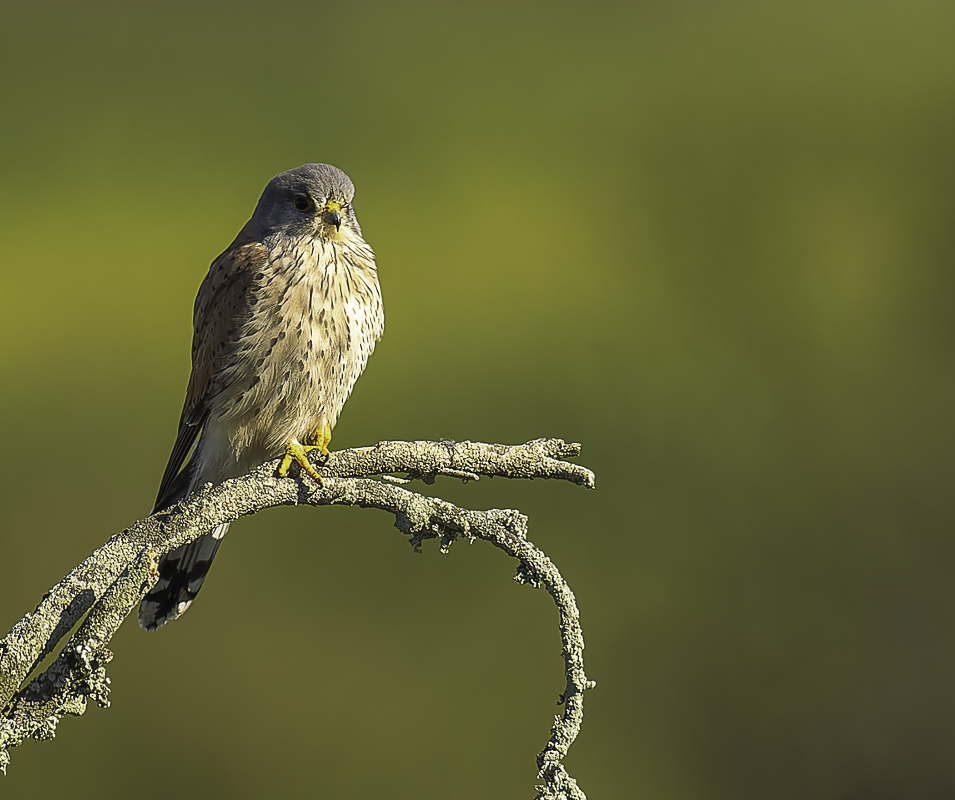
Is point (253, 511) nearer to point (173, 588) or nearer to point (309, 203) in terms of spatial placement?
point (173, 588)

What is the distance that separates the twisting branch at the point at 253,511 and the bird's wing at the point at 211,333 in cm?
62

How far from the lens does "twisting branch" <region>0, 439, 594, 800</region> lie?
1.30m

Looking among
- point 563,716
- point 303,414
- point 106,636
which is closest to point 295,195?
point 303,414

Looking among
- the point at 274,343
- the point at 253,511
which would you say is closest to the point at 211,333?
the point at 274,343

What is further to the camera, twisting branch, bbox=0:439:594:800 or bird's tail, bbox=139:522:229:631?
bird's tail, bbox=139:522:229:631

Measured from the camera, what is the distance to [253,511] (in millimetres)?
1607

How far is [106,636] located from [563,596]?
66 centimetres

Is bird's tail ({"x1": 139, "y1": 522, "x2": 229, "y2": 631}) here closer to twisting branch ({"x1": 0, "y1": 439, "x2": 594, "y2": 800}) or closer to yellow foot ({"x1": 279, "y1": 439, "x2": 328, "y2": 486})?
yellow foot ({"x1": 279, "y1": 439, "x2": 328, "y2": 486})

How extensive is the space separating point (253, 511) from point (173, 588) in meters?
0.78

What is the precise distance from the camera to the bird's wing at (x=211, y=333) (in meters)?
2.24

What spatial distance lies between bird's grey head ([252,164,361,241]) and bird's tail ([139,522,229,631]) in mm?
747

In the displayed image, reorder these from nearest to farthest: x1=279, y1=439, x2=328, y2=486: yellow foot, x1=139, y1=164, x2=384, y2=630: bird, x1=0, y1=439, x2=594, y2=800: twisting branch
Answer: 1. x1=0, y1=439, x2=594, y2=800: twisting branch
2. x1=279, y1=439, x2=328, y2=486: yellow foot
3. x1=139, y1=164, x2=384, y2=630: bird

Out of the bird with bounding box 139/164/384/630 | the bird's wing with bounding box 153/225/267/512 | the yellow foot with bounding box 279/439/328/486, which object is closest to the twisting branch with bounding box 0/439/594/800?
the yellow foot with bounding box 279/439/328/486

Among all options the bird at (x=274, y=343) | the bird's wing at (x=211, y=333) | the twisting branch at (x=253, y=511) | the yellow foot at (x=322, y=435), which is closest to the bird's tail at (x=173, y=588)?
the bird at (x=274, y=343)
